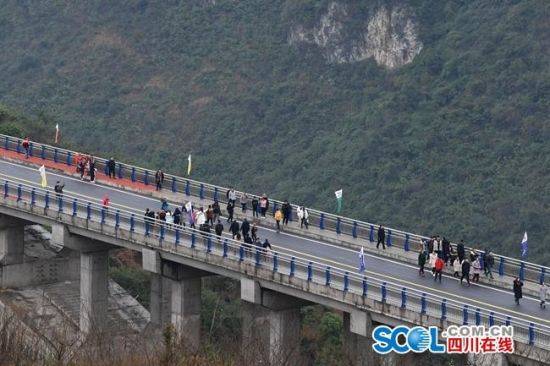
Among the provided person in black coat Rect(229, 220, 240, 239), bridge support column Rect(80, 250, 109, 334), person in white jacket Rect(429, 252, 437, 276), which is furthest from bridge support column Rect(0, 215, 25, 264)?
person in white jacket Rect(429, 252, 437, 276)

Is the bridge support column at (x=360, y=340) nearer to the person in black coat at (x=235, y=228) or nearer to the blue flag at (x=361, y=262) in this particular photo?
the blue flag at (x=361, y=262)

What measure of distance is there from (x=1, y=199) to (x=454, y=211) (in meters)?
60.4

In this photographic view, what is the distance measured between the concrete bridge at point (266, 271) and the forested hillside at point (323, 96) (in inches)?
1528

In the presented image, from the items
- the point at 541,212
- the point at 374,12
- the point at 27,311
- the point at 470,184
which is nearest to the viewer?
the point at 27,311

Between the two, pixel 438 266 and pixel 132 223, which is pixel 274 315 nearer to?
pixel 438 266

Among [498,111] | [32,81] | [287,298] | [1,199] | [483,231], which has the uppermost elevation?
[32,81]

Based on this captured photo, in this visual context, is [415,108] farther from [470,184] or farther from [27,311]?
[27,311]

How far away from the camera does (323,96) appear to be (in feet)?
497

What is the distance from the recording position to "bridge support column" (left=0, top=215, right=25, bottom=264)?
69.2 m

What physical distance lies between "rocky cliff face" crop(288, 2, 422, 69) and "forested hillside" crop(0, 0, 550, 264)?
0.52ft

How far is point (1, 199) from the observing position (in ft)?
222

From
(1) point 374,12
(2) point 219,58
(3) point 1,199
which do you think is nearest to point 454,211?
(1) point 374,12

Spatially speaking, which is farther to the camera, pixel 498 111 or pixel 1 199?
pixel 498 111

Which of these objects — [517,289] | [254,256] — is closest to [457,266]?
[517,289]
